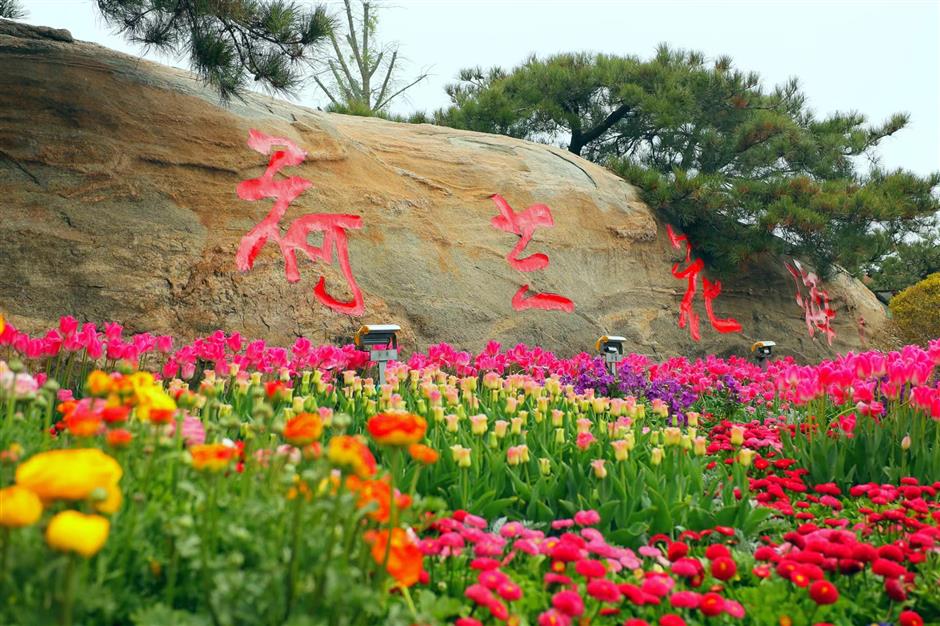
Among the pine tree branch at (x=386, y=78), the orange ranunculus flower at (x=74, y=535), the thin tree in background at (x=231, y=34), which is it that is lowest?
the orange ranunculus flower at (x=74, y=535)

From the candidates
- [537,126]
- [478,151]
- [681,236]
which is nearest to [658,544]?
[478,151]

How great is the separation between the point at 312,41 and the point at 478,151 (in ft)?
9.82

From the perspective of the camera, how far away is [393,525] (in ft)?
4.89

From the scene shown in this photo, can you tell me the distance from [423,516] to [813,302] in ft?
32.6

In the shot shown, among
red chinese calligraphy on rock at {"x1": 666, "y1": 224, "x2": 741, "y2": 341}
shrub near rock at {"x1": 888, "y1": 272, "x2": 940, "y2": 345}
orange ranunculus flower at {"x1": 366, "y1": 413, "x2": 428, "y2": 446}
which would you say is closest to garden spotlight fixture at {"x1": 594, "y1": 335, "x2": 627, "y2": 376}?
red chinese calligraphy on rock at {"x1": 666, "y1": 224, "x2": 741, "y2": 341}

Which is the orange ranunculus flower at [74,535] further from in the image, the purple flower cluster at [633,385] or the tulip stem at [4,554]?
the purple flower cluster at [633,385]

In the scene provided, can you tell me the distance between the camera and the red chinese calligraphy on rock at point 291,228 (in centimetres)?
567

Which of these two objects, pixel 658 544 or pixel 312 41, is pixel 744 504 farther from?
pixel 312 41

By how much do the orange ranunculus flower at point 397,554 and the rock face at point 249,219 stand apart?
4062 mm

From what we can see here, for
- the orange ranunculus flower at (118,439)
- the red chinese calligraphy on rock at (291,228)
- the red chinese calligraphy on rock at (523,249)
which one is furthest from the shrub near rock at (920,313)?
the orange ranunculus flower at (118,439)

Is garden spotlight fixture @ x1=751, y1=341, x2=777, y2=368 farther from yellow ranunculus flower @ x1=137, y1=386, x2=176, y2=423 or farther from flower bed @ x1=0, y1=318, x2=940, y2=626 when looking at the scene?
yellow ranunculus flower @ x1=137, y1=386, x2=176, y2=423

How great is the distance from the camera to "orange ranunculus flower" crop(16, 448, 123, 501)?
40.9 inches

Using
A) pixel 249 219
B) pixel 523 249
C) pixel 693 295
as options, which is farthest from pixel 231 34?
pixel 693 295

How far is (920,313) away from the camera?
34.1ft
